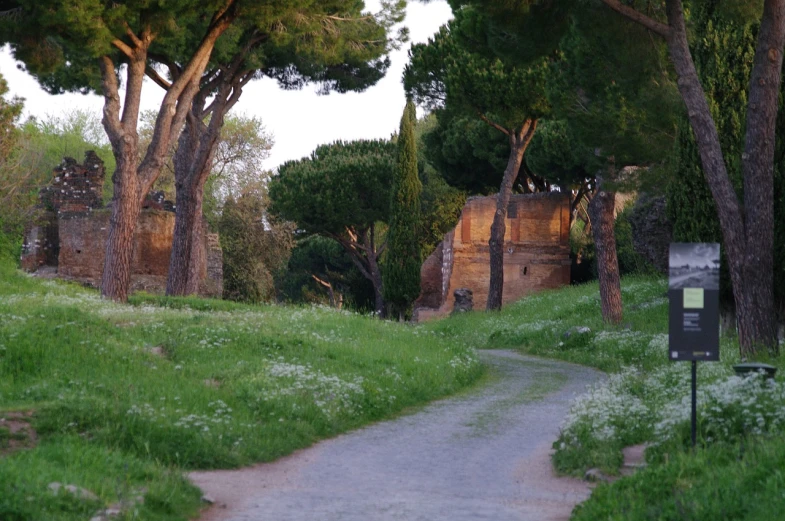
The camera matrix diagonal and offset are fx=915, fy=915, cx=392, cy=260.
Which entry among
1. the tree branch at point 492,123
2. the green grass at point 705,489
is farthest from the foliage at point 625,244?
the green grass at point 705,489

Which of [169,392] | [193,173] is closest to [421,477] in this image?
[169,392]

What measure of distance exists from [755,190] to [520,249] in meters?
24.8

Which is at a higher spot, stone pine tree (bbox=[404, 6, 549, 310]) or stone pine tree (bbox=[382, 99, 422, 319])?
stone pine tree (bbox=[404, 6, 549, 310])

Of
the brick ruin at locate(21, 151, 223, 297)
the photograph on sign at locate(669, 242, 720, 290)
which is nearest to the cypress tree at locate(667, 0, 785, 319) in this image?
the photograph on sign at locate(669, 242, 720, 290)

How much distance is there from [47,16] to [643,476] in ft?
49.7

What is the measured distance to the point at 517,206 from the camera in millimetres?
35812

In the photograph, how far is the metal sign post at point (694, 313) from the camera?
7094mm

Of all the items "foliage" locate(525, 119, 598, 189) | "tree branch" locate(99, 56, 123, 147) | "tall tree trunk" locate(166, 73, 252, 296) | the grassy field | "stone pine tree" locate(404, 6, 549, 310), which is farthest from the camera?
"foliage" locate(525, 119, 598, 189)

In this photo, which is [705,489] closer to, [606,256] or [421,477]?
[421,477]

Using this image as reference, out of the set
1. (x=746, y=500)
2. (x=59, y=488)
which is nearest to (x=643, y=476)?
(x=746, y=500)

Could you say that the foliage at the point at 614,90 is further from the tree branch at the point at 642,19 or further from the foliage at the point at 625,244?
the foliage at the point at 625,244

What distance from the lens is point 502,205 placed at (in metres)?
29.9

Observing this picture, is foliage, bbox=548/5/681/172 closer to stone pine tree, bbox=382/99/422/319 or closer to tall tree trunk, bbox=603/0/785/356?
tall tree trunk, bbox=603/0/785/356

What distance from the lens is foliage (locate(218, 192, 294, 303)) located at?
1603 inches
